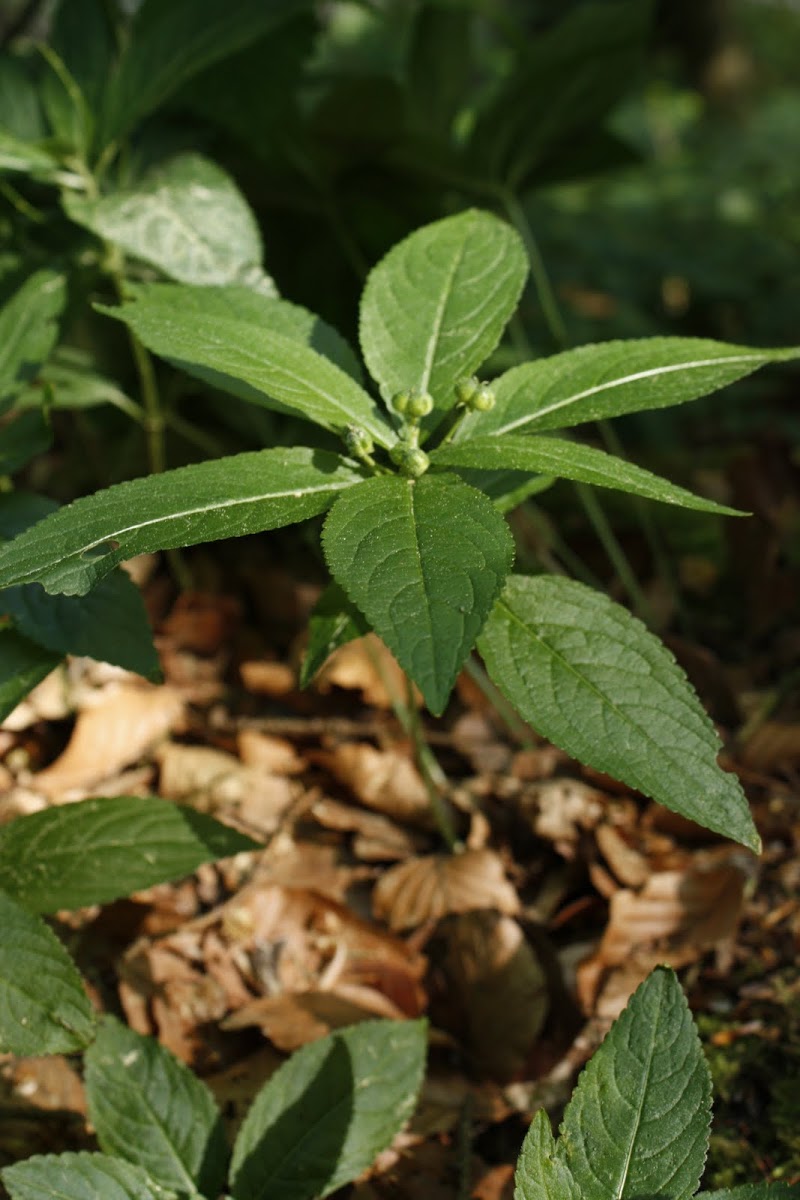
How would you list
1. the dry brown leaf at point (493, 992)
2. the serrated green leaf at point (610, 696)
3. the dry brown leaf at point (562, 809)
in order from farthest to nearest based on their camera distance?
the dry brown leaf at point (562, 809) < the dry brown leaf at point (493, 992) < the serrated green leaf at point (610, 696)

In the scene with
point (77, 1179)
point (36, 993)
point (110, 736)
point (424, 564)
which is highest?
point (424, 564)

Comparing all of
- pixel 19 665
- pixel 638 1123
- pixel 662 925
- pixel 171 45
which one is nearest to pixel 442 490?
pixel 19 665

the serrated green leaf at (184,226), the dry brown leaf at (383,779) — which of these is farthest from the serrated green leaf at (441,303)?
the dry brown leaf at (383,779)

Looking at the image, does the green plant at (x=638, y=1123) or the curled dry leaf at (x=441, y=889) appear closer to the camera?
the green plant at (x=638, y=1123)

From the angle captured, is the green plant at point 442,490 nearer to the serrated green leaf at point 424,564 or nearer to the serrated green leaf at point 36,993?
the serrated green leaf at point 424,564

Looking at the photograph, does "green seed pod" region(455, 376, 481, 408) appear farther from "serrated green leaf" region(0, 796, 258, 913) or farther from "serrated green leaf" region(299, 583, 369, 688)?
"serrated green leaf" region(0, 796, 258, 913)

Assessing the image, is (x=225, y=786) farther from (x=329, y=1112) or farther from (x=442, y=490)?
(x=442, y=490)

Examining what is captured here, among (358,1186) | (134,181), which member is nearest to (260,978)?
(358,1186)

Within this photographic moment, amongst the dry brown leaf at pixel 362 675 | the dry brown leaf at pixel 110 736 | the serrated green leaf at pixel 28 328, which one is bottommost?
the dry brown leaf at pixel 362 675
